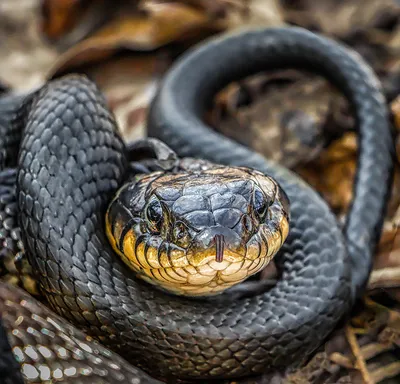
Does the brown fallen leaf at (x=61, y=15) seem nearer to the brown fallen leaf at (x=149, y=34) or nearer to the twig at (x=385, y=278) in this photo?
the brown fallen leaf at (x=149, y=34)

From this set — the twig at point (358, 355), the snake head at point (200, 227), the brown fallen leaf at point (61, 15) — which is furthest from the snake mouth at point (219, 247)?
the brown fallen leaf at point (61, 15)

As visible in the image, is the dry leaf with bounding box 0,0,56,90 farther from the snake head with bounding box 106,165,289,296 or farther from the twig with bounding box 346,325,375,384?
the twig with bounding box 346,325,375,384

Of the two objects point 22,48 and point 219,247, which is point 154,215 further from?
point 22,48

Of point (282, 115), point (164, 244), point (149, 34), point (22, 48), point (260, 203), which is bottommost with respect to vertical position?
point (22, 48)

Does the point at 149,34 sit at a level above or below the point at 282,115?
above

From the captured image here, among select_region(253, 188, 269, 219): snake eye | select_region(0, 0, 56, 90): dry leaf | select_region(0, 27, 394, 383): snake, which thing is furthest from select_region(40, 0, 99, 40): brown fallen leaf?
select_region(253, 188, 269, 219): snake eye

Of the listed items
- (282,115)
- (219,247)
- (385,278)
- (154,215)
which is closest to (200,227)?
(219,247)

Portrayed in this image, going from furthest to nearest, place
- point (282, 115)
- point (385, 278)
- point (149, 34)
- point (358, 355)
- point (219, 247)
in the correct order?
point (149, 34), point (282, 115), point (385, 278), point (358, 355), point (219, 247)
